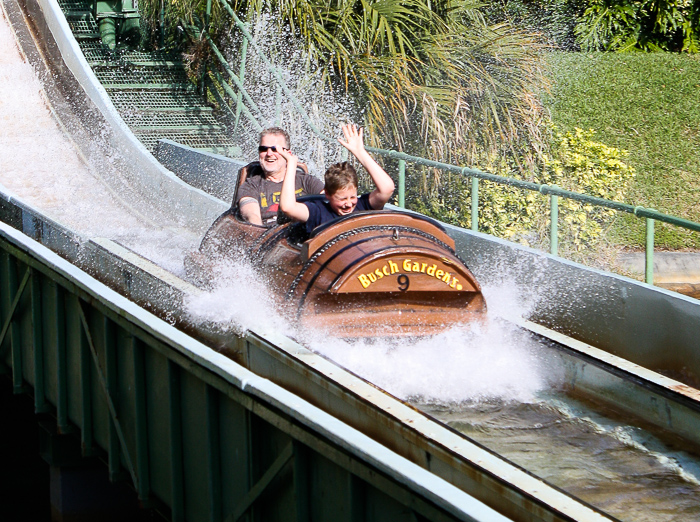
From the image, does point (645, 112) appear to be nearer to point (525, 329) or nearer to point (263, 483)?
point (525, 329)

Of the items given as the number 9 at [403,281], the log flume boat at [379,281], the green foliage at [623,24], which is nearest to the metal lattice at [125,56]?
the green foliage at [623,24]

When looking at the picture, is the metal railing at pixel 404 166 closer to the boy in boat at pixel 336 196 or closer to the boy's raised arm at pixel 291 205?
the boy in boat at pixel 336 196

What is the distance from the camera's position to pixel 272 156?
619 cm

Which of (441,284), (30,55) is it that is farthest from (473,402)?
(30,55)

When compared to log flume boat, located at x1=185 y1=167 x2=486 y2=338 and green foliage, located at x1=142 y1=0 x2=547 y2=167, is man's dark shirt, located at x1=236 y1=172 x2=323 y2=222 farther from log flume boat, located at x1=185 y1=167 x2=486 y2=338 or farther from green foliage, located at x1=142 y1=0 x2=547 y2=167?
green foliage, located at x1=142 y1=0 x2=547 y2=167

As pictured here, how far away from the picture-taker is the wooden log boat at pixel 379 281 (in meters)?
4.50

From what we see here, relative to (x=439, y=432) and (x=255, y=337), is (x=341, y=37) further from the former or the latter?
(x=439, y=432)

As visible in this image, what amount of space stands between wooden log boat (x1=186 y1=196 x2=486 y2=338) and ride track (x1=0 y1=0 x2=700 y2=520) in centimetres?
30

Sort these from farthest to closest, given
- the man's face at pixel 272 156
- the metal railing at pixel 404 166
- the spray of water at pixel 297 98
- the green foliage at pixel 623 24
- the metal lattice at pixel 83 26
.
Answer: the green foliage at pixel 623 24, the metal lattice at pixel 83 26, the spray of water at pixel 297 98, the man's face at pixel 272 156, the metal railing at pixel 404 166

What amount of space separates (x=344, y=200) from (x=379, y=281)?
60 centimetres

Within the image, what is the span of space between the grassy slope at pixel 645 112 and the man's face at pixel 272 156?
Result: 7.44 meters

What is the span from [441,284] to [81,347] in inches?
87.1

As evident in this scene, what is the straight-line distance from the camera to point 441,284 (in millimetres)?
4598

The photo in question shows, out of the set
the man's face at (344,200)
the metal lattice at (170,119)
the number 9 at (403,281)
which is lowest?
the number 9 at (403,281)
